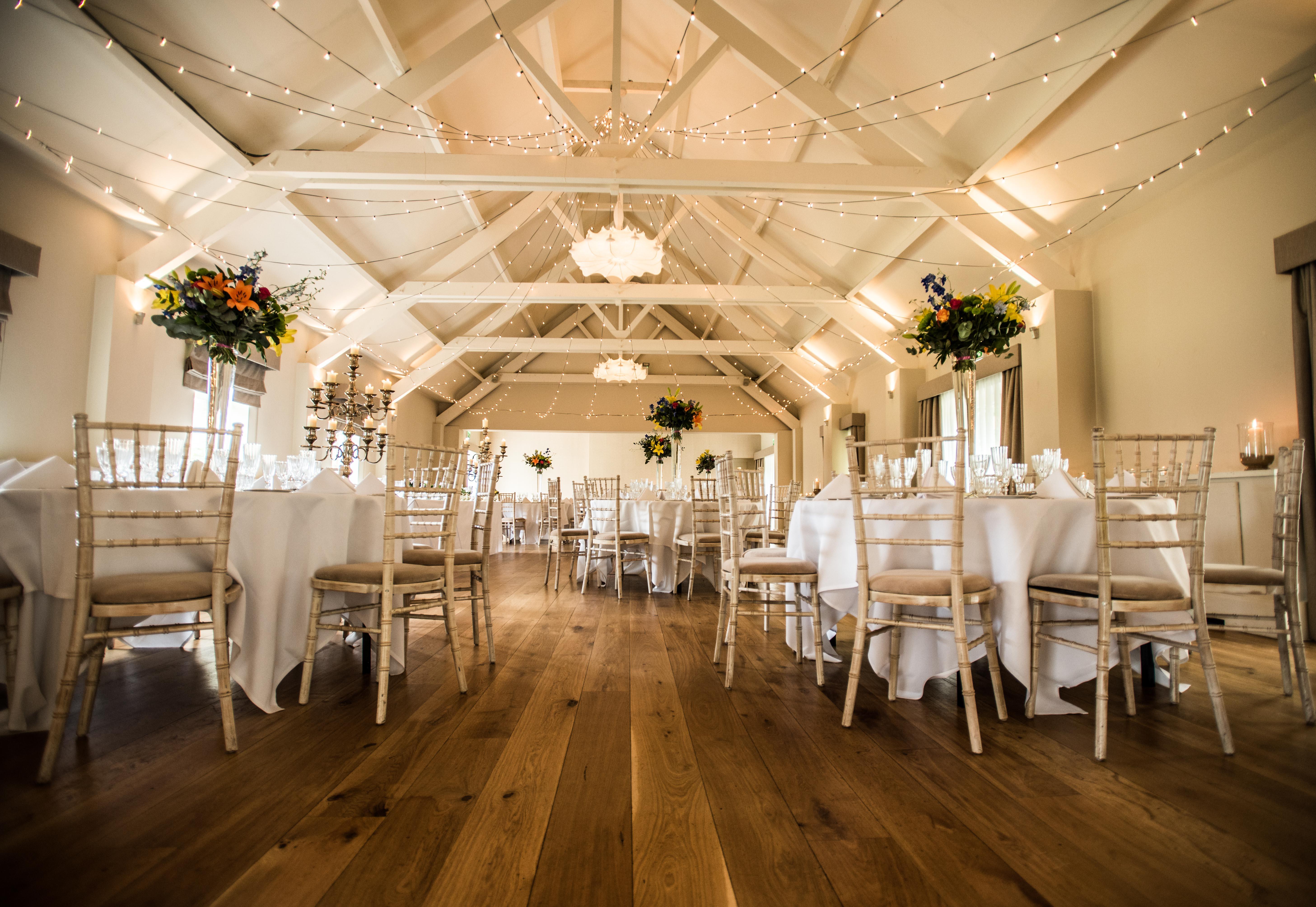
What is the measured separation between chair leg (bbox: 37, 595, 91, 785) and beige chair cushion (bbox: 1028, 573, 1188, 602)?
2.90 meters

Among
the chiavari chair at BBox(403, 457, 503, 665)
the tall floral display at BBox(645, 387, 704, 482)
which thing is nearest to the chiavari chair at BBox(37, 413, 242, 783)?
the chiavari chair at BBox(403, 457, 503, 665)

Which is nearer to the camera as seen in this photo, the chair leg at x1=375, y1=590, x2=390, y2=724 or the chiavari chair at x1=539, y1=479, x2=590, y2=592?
the chair leg at x1=375, y1=590, x2=390, y2=724

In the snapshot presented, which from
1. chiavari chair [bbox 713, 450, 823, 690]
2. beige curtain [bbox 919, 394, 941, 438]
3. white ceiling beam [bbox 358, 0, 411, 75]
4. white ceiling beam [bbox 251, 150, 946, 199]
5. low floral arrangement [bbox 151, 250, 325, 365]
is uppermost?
white ceiling beam [bbox 358, 0, 411, 75]

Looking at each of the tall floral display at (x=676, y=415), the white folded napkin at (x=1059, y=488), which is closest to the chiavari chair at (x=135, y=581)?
the white folded napkin at (x=1059, y=488)

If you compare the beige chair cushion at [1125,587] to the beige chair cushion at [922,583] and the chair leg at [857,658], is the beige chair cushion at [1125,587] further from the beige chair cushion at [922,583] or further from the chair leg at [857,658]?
the chair leg at [857,658]

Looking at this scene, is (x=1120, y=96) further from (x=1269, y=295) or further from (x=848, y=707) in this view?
(x=848, y=707)

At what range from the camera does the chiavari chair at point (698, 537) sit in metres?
5.33

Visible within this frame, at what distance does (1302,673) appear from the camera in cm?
221

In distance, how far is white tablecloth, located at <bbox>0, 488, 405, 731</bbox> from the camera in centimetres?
208

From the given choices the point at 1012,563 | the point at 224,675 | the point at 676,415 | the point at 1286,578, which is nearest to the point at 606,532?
the point at 676,415

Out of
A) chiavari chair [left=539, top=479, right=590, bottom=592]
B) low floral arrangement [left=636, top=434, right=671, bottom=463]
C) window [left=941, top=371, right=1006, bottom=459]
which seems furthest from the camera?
low floral arrangement [left=636, top=434, right=671, bottom=463]

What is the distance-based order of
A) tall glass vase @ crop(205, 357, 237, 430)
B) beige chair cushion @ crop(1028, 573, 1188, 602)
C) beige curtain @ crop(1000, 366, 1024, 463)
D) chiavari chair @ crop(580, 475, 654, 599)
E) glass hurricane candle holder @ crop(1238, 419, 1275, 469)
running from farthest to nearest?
beige curtain @ crop(1000, 366, 1024, 463) → chiavari chair @ crop(580, 475, 654, 599) → glass hurricane candle holder @ crop(1238, 419, 1275, 469) → tall glass vase @ crop(205, 357, 237, 430) → beige chair cushion @ crop(1028, 573, 1188, 602)

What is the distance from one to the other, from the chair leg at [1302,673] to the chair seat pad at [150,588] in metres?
3.43

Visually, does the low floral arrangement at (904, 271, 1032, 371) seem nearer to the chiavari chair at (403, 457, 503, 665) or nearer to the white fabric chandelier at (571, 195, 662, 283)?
the chiavari chair at (403, 457, 503, 665)
